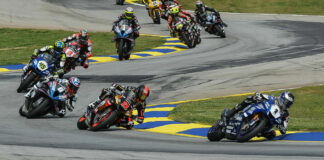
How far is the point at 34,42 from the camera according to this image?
3362 cm

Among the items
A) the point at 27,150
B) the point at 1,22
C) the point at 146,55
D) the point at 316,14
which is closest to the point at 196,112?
the point at 27,150

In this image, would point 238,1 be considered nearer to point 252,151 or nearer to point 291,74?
point 291,74

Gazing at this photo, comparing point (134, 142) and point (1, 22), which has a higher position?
point (134, 142)

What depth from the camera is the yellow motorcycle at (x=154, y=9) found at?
39375 mm

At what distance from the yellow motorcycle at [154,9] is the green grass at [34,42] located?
12.3 ft

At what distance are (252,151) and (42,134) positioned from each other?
15.5ft

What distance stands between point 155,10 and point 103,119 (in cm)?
2512

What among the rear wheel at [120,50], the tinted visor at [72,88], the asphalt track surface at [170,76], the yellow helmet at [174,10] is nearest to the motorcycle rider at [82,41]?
the asphalt track surface at [170,76]

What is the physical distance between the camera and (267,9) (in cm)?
4641

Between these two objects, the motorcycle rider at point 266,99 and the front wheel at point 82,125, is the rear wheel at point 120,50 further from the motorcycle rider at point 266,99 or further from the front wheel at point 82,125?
the motorcycle rider at point 266,99

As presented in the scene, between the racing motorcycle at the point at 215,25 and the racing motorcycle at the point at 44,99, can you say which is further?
the racing motorcycle at the point at 215,25

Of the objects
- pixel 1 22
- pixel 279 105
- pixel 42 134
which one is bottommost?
pixel 1 22

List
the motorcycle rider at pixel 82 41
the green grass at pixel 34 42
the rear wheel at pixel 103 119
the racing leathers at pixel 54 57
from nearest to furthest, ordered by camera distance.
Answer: the rear wheel at pixel 103 119
the racing leathers at pixel 54 57
the motorcycle rider at pixel 82 41
the green grass at pixel 34 42

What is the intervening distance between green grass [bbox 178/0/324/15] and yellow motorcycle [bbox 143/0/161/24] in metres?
5.99
